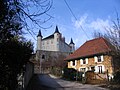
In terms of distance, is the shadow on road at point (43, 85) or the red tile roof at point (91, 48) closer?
the shadow on road at point (43, 85)

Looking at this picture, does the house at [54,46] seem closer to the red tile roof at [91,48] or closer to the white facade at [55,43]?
the white facade at [55,43]

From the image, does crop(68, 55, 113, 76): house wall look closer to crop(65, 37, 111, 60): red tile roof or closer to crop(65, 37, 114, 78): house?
crop(65, 37, 114, 78): house

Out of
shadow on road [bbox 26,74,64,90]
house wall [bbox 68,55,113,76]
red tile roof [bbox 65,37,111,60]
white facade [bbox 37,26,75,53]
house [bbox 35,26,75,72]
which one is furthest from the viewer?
white facade [bbox 37,26,75,53]

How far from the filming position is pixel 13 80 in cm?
1012

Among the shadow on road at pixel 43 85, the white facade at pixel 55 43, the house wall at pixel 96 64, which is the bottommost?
the shadow on road at pixel 43 85

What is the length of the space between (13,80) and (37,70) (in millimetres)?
60745

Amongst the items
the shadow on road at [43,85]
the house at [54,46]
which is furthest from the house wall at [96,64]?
the house at [54,46]

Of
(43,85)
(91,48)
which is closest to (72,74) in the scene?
(91,48)

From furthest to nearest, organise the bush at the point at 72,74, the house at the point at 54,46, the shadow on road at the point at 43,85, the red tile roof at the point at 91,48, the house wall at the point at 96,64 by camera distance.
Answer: the house at the point at 54,46
the red tile roof at the point at 91,48
the house wall at the point at 96,64
the bush at the point at 72,74
the shadow on road at the point at 43,85

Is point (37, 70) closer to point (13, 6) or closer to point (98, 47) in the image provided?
point (98, 47)

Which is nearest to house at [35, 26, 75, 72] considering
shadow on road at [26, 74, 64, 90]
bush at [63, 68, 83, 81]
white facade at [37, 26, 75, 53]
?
white facade at [37, 26, 75, 53]

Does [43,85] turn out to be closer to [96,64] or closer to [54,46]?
[96,64]

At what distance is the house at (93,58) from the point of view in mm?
38319

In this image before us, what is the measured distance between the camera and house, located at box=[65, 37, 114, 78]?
38319 millimetres
